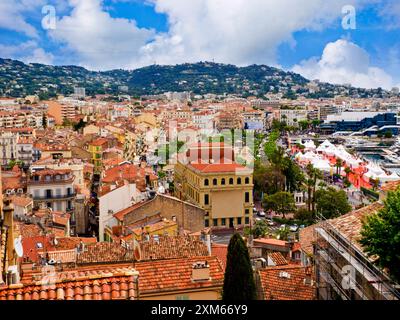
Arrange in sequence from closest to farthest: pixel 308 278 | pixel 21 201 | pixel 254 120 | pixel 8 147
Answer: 1. pixel 308 278
2. pixel 21 201
3. pixel 8 147
4. pixel 254 120

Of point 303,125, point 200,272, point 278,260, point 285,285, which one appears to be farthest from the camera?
point 303,125

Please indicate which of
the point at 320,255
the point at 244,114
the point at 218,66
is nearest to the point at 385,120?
the point at 244,114

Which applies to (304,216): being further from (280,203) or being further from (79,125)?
(79,125)

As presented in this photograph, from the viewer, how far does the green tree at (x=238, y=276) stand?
5.66m

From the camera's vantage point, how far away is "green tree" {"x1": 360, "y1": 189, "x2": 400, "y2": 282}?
5.56 m

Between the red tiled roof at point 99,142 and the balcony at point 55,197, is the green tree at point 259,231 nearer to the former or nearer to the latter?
the balcony at point 55,197

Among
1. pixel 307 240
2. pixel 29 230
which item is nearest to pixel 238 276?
pixel 307 240

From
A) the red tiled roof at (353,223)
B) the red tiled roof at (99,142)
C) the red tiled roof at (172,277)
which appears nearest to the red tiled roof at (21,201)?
the red tiled roof at (172,277)

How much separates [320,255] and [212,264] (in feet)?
6.05

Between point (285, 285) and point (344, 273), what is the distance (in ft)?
3.13

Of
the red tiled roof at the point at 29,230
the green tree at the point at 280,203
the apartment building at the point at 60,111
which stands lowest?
the green tree at the point at 280,203

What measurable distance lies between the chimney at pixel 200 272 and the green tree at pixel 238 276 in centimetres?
44

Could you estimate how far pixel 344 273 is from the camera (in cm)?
683
